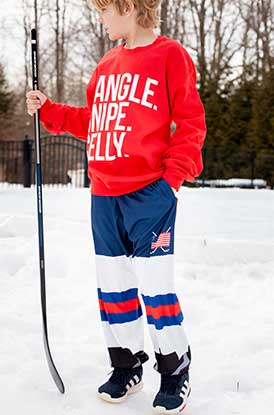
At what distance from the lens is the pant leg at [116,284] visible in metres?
2.28

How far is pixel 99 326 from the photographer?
10.7 ft

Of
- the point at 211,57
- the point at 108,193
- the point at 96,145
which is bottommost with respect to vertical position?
the point at 108,193

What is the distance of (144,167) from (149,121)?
0.54 feet

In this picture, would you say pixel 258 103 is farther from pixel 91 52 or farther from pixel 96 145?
pixel 96 145

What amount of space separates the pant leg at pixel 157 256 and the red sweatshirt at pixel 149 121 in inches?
2.1

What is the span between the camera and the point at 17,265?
4492mm

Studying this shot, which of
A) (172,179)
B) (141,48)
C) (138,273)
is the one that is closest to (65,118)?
(141,48)

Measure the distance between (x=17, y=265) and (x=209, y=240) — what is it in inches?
59.5

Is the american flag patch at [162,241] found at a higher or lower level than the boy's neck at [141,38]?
lower

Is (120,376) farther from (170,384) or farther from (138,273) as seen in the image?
(138,273)

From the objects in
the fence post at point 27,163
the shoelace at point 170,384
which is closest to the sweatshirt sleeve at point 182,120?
the shoelace at point 170,384

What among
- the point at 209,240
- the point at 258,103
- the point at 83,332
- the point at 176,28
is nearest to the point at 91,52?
the point at 176,28

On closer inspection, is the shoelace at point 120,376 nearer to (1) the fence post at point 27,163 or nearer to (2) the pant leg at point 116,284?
(2) the pant leg at point 116,284

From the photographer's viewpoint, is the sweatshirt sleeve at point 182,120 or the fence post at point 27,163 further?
the fence post at point 27,163
